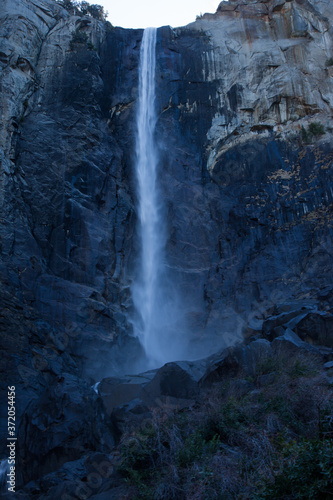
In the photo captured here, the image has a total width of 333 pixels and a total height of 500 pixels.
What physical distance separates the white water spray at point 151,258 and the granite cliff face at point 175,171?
61cm

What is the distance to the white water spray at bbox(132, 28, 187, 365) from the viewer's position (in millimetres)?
23234

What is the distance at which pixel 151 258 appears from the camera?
25.5 meters

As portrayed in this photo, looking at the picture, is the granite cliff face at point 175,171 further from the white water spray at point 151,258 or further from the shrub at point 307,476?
the shrub at point 307,476

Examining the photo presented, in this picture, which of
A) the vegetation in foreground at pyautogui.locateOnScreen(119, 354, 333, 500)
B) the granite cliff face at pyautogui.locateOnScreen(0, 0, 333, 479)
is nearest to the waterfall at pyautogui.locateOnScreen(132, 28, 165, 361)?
the granite cliff face at pyautogui.locateOnScreen(0, 0, 333, 479)

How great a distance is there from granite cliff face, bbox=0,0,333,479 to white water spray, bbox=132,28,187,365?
614mm

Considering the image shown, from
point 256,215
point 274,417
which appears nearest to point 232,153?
point 256,215

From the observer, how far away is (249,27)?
107ft

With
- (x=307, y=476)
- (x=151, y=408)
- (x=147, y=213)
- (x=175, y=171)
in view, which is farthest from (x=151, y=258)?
(x=307, y=476)

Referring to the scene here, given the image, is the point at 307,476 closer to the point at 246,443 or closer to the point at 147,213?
the point at 246,443

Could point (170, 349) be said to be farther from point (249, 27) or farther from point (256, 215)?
point (249, 27)

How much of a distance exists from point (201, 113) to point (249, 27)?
888cm

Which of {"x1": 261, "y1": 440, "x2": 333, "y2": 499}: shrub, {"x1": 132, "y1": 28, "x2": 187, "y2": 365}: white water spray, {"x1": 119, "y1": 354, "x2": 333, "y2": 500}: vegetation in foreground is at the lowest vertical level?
{"x1": 261, "y1": 440, "x2": 333, "y2": 499}: shrub

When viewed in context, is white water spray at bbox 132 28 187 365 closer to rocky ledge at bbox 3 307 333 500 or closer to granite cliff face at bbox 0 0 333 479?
granite cliff face at bbox 0 0 333 479

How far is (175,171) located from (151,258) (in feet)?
20.2
